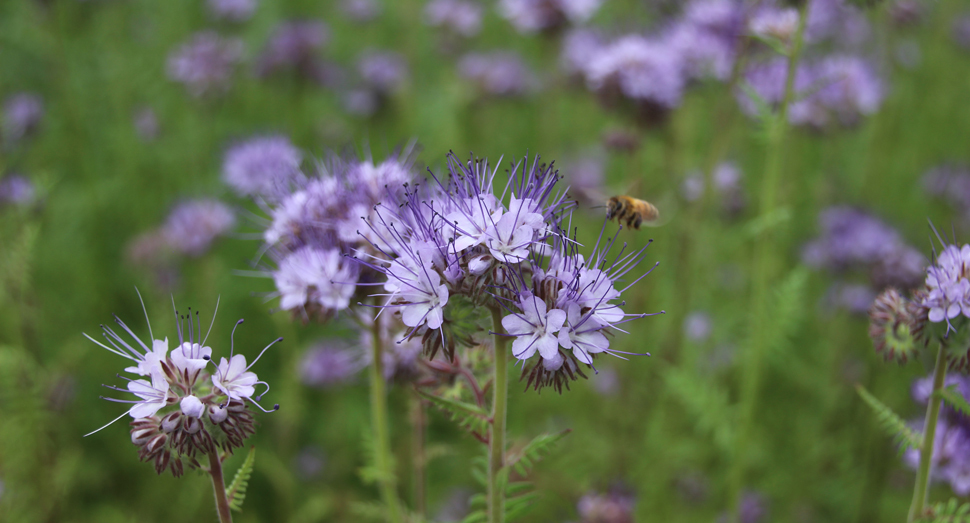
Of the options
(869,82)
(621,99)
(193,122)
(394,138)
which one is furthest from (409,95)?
(869,82)

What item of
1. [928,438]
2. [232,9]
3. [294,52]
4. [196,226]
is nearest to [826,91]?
[928,438]

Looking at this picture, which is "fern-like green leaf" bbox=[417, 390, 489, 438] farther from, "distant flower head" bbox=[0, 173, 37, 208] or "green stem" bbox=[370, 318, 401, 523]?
"distant flower head" bbox=[0, 173, 37, 208]

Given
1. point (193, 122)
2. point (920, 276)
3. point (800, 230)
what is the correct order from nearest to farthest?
point (920, 276), point (193, 122), point (800, 230)

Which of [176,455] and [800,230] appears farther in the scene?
[800,230]

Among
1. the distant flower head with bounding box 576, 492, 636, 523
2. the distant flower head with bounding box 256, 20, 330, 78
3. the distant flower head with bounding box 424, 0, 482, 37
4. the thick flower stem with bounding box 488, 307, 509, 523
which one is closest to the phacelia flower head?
the thick flower stem with bounding box 488, 307, 509, 523

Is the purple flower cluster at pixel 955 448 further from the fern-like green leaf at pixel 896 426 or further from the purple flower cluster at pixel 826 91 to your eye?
the purple flower cluster at pixel 826 91

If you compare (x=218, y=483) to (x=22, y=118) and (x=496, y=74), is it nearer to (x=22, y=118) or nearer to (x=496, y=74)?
(x=22, y=118)

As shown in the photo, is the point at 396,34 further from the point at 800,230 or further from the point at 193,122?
the point at 800,230
